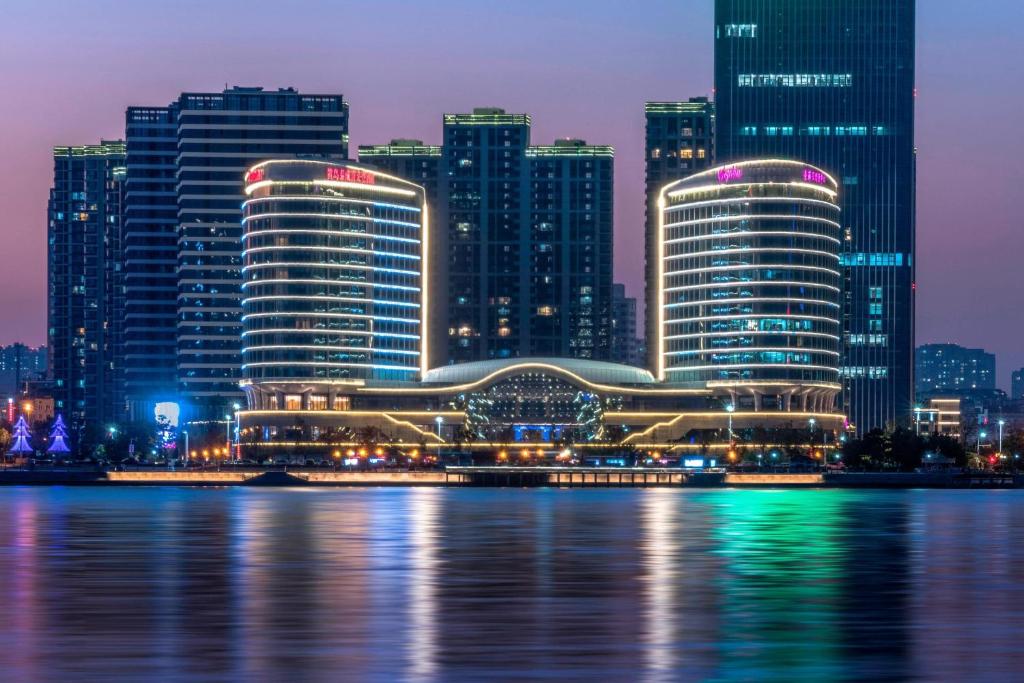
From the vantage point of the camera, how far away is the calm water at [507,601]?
47719 millimetres

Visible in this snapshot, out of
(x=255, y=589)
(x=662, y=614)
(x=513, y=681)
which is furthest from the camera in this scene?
(x=255, y=589)

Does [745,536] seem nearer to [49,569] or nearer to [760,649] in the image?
[49,569]

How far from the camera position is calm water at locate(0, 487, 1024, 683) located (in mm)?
47719

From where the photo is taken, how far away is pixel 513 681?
44219 mm

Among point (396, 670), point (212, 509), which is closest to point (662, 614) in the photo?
point (396, 670)

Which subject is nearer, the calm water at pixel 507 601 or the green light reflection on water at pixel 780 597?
the calm water at pixel 507 601

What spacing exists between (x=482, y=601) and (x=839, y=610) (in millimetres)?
13417

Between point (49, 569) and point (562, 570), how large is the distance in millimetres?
23881

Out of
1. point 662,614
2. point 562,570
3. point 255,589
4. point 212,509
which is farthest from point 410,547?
point 212,509

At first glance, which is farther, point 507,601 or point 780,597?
point 780,597

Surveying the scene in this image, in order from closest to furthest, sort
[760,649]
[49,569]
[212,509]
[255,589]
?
[760,649]
[255,589]
[49,569]
[212,509]

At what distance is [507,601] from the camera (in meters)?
64.5

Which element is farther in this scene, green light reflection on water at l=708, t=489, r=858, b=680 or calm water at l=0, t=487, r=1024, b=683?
green light reflection on water at l=708, t=489, r=858, b=680

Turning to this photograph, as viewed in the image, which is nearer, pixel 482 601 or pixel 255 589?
pixel 482 601
